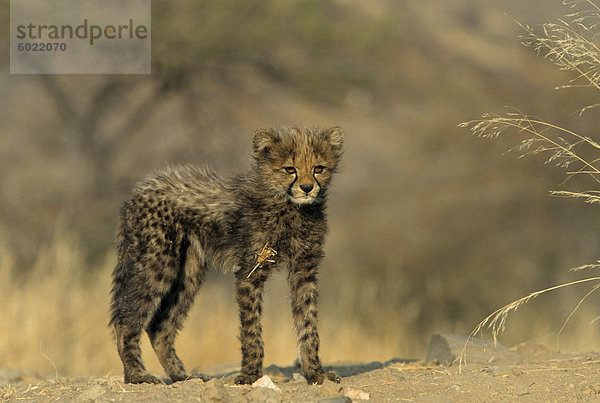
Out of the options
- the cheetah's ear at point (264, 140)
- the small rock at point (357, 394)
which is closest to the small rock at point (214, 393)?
the small rock at point (357, 394)

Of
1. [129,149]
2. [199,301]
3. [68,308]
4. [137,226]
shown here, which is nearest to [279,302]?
[199,301]

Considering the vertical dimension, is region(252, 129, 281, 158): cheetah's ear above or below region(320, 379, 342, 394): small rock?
above

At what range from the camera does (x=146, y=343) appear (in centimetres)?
1038

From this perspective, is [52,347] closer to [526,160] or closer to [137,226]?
[137,226]

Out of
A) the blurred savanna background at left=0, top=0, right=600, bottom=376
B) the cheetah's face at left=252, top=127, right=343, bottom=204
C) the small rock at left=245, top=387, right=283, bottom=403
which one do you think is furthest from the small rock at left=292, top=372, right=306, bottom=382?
the blurred savanna background at left=0, top=0, right=600, bottom=376

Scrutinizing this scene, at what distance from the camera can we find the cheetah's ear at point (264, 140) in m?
5.80

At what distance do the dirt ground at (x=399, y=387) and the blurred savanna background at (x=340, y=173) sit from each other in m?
2.80

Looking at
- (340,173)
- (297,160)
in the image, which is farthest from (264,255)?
(340,173)

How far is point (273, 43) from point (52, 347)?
797 centimetres

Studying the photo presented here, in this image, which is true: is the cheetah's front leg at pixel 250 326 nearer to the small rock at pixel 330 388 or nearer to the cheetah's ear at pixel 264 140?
the small rock at pixel 330 388

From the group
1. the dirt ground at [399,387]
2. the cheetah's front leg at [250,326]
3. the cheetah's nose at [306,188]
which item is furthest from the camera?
the cheetah's nose at [306,188]

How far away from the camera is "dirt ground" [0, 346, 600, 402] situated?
16.1 feet

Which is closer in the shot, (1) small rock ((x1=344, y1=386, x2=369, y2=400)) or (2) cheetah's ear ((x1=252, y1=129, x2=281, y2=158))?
(1) small rock ((x1=344, y1=386, x2=369, y2=400))

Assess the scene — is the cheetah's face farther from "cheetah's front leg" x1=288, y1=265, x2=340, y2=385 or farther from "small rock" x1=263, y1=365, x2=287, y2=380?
"small rock" x1=263, y1=365, x2=287, y2=380
